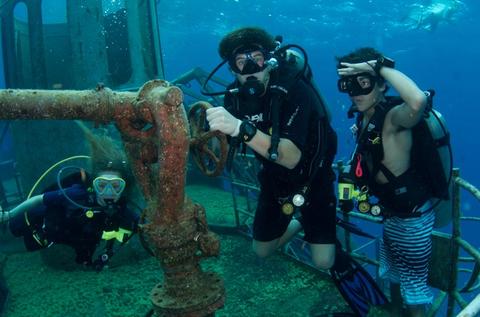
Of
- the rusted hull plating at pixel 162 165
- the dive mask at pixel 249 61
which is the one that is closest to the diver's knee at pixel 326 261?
the rusted hull plating at pixel 162 165

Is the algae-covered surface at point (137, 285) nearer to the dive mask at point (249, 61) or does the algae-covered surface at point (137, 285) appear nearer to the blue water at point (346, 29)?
the dive mask at point (249, 61)

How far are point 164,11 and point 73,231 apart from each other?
118ft

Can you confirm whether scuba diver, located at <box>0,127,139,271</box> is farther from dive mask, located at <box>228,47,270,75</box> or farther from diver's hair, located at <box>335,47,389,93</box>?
diver's hair, located at <box>335,47,389,93</box>

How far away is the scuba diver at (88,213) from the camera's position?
3584 millimetres

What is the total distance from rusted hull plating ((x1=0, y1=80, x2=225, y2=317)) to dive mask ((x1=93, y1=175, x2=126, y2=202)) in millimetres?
1226

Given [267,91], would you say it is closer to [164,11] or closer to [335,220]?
[335,220]

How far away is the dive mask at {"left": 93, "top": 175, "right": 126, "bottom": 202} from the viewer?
355cm

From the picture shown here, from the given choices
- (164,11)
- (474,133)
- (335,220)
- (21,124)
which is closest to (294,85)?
(335,220)

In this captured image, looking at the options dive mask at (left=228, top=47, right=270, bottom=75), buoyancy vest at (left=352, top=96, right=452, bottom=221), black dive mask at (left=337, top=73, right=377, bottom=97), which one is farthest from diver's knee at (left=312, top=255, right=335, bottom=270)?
dive mask at (left=228, top=47, right=270, bottom=75)

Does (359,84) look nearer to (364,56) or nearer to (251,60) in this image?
(364,56)

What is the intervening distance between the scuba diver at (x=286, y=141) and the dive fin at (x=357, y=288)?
10 mm

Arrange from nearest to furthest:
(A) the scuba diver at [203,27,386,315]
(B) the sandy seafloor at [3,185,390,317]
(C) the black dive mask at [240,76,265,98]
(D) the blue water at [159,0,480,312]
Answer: (C) the black dive mask at [240,76,265,98] < (A) the scuba diver at [203,27,386,315] < (B) the sandy seafloor at [3,185,390,317] < (D) the blue water at [159,0,480,312]

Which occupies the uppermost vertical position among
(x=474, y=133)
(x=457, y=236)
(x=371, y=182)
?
(x=371, y=182)

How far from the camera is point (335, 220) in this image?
438cm
